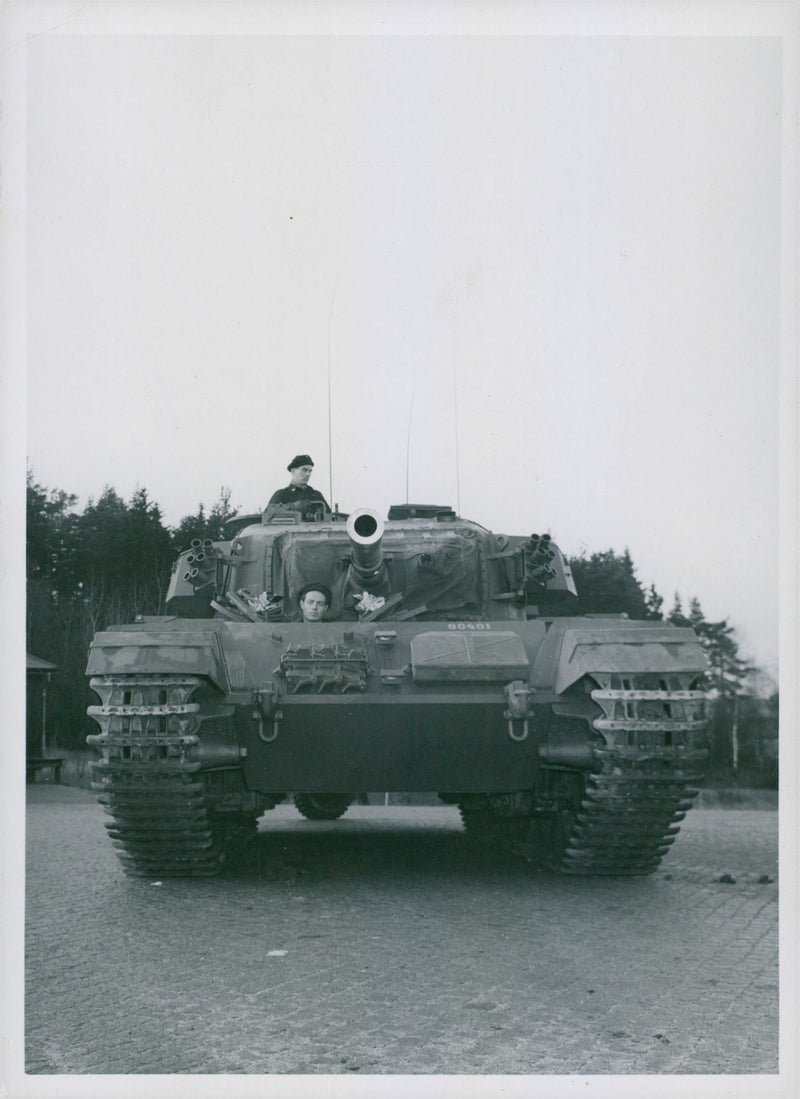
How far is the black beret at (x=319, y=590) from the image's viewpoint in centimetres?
957

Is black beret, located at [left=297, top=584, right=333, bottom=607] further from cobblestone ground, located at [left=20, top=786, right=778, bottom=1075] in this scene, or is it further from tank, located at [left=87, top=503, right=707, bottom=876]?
cobblestone ground, located at [left=20, top=786, right=778, bottom=1075]

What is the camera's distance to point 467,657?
333 inches

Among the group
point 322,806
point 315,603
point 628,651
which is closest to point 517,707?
point 628,651

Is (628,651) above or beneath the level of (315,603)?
beneath

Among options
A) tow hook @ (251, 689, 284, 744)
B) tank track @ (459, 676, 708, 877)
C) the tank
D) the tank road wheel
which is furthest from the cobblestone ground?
the tank road wheel

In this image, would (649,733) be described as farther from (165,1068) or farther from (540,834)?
(165,1068)

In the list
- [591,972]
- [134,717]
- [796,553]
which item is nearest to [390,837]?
[134,717]

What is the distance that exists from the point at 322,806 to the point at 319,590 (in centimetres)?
580

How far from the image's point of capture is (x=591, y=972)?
6438mm

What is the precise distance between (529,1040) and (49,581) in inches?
343

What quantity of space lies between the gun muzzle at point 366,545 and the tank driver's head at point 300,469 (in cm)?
204

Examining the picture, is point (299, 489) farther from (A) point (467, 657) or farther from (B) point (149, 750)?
(B) point (149, 750)

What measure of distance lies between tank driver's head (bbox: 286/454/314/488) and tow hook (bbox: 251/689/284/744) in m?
3.53

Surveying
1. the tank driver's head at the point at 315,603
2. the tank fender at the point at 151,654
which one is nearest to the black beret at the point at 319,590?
the tank driver's head at the point at 315,603
